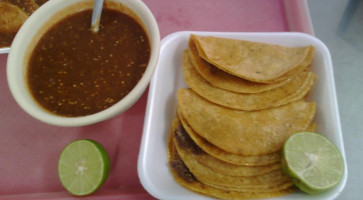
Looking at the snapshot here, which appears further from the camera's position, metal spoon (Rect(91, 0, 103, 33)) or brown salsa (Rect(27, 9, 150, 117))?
metal spoon (Rect(91, 0, 103, 33))

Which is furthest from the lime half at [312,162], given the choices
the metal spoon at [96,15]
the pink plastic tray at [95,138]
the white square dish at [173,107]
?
the metal spoon at [96,15]

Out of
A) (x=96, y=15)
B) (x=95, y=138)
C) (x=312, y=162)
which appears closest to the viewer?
(x=312, y=162)

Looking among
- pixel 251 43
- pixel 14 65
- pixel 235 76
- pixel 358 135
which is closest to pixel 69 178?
pixel 14 65

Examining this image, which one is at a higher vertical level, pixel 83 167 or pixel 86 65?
pixel 86 65

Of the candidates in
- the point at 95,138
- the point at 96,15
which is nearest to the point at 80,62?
the point at 96,15

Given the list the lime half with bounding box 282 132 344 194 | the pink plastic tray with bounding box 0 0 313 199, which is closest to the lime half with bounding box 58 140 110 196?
the pink plastic tray with bounding box 0 0 313 199

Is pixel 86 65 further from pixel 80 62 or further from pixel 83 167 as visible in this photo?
pixel 83 167

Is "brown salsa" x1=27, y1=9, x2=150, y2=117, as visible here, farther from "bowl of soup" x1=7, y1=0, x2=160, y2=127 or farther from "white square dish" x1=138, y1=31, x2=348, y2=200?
"white square dish" x1=138, y1=31, x2=348, y2=200
